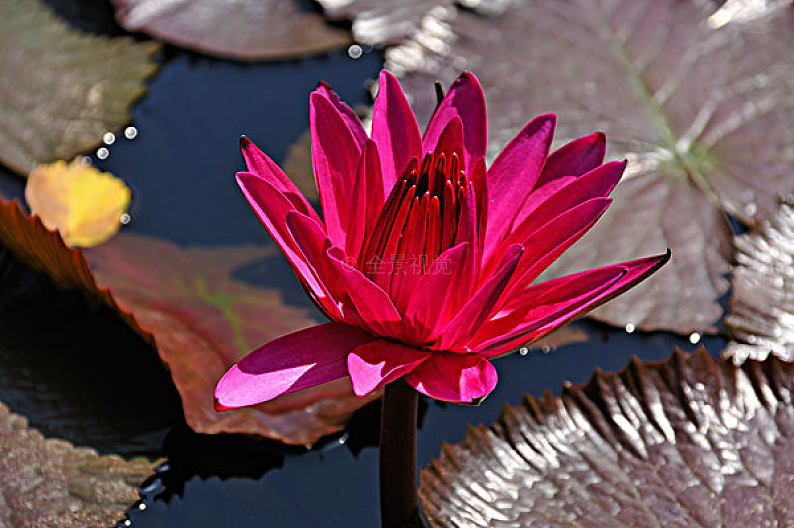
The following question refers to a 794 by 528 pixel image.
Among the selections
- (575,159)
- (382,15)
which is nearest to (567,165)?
(575,159)

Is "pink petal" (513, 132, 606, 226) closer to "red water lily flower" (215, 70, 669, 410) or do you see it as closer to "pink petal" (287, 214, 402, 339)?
"red water lily flower" (215, 70, 669, 410)

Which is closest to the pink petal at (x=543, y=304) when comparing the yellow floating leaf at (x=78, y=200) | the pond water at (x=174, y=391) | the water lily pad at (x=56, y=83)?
Answer: the pond water at (x=174, y=391)

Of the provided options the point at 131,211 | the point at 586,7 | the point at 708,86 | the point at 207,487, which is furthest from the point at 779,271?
the point at 131,211

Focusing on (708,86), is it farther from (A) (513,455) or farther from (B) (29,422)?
(B) (29,422)

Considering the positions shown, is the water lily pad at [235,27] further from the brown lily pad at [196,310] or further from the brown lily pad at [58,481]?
the brown lily pad at [58,481]

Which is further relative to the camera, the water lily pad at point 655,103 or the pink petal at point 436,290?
the water lily pad at point 655,103

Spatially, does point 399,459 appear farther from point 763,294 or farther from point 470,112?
point 763,294
